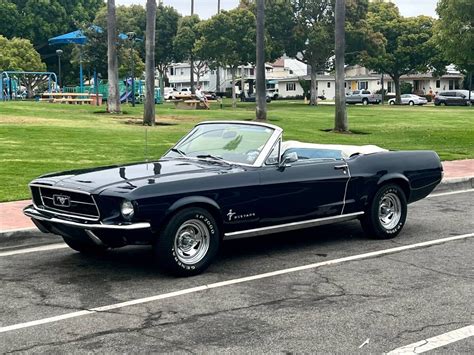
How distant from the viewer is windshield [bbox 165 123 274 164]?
24.5 feet

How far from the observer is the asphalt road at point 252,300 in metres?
4.92

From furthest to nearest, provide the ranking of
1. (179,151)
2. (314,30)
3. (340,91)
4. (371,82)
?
1. (371,82)
2. (314,30)
3. (340,91)
4. (179,151)

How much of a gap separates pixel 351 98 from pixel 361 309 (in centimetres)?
6428

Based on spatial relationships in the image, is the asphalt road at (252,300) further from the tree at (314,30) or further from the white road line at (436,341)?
the tree at (314,30)

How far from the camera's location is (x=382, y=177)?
328 inches

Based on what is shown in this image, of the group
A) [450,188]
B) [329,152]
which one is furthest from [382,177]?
→ [450,188]

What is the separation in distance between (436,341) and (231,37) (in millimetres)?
52701

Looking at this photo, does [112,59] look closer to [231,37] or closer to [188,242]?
[188,242]

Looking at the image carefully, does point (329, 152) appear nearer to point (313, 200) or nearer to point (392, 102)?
point (313, 200)

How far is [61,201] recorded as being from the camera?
Result: 6.69m

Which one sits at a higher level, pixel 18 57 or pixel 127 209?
pixel 18 57

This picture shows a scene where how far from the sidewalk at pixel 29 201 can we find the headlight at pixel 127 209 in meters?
2.56

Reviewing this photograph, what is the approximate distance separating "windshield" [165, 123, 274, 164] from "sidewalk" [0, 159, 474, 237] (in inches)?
84.9

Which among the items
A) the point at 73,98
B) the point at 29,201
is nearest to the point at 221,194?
the point at 29,201
